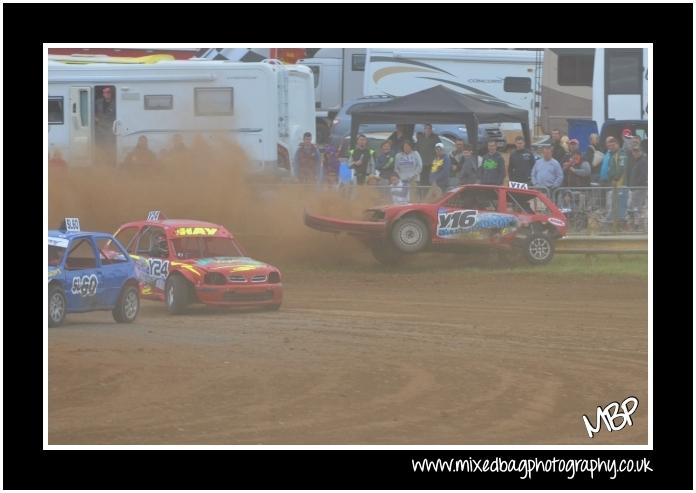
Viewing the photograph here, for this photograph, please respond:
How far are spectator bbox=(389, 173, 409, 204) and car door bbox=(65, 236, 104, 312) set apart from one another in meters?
4.24

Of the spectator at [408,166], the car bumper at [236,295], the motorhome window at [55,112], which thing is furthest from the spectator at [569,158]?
the motorhome window at [55,112]

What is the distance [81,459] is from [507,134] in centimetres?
939

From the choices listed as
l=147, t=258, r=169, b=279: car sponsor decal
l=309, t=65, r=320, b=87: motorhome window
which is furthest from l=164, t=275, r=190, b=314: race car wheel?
l=309, t=65, r=320, b=87: motorhome window

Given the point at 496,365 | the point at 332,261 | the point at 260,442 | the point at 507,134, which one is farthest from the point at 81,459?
the point at 507,134

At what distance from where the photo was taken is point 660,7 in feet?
33.2

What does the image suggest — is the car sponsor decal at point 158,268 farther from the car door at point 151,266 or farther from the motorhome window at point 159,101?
the motorhome window at point 159,101

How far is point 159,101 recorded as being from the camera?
17.4 metres

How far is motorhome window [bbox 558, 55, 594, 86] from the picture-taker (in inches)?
858

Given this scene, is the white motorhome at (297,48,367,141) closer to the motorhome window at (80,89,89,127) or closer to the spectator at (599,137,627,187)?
the motorhome window at (80,89,89,127)

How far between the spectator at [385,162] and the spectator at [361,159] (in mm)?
86

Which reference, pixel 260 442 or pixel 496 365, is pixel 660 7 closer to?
pixel 496 365

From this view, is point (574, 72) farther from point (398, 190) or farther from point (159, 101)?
point (398, 190)

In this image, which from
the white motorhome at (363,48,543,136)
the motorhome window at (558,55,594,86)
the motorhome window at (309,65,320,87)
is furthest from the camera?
the motorhome window at (558,55,594,86)

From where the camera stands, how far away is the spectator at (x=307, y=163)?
14.5 metres
